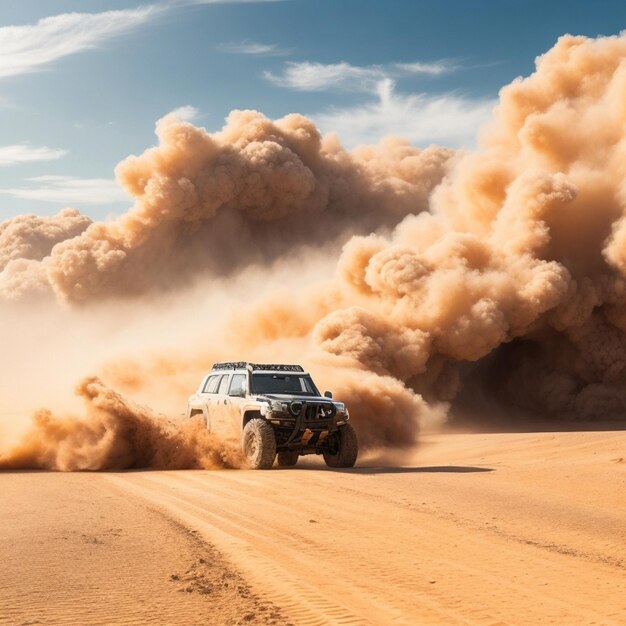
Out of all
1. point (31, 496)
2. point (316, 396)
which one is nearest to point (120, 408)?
point (316, 396)

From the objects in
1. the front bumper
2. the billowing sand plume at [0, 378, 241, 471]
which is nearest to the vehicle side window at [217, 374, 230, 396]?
the billowing sand plume at [0, 378, 241, 471]

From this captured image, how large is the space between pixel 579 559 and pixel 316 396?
28.4 feet

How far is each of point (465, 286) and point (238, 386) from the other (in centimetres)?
1334

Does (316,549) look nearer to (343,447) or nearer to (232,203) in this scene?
(343,447)

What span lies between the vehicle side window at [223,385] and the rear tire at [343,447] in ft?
7.65

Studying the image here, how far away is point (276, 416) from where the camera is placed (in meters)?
14.5

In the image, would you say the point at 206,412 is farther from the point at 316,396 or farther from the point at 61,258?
the point at 61,258

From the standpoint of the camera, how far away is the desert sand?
5641mm

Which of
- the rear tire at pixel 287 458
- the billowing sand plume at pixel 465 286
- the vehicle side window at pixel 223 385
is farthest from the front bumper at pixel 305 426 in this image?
the billowing sand plume at pixel 465 286

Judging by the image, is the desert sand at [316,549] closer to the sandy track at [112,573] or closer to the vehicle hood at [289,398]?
the sandy track at [112,573]

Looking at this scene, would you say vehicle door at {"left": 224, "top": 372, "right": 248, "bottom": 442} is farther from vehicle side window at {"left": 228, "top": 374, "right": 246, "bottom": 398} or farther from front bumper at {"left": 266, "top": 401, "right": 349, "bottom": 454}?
front bumper at {"left": 266, "top": 401, "right": 349, "bottom": 454}

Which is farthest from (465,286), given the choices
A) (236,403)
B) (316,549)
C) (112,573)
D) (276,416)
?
(112,573)

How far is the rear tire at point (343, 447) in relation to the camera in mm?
15359

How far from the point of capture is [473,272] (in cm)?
2823
